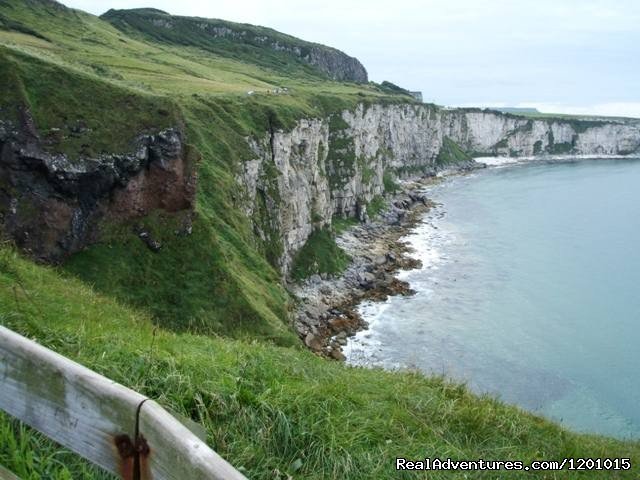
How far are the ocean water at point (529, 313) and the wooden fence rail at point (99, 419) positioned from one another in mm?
15416

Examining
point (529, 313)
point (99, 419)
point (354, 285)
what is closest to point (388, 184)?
point (354, 285)

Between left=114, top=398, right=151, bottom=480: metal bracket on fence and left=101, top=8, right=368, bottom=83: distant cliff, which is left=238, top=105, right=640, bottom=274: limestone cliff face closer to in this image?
left=114, top=398, right=151, bottom=480: metal bracket on fence

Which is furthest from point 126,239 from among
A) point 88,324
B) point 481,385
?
point 481,385

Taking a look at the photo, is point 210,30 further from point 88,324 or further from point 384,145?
point 88,324

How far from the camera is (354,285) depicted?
6431 cm

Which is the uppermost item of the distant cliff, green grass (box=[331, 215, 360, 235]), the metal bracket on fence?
the distant cliff

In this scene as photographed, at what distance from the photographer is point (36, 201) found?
28.3 metres

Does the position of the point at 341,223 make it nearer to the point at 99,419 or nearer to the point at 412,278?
the point at 412,278

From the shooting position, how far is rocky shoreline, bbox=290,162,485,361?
49906 millimetres

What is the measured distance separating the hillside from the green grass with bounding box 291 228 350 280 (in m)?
0.85

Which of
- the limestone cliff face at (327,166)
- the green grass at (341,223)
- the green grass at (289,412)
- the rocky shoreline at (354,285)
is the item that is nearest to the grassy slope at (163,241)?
the rocky shoreline at (354,285)

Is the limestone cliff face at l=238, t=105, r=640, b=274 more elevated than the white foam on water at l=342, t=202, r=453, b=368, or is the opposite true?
the limestone cliff face at l=238, t=105, r=640, b=274

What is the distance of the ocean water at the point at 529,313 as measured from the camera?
4294 cm

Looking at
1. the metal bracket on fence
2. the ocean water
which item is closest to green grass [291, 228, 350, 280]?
the ocean water
